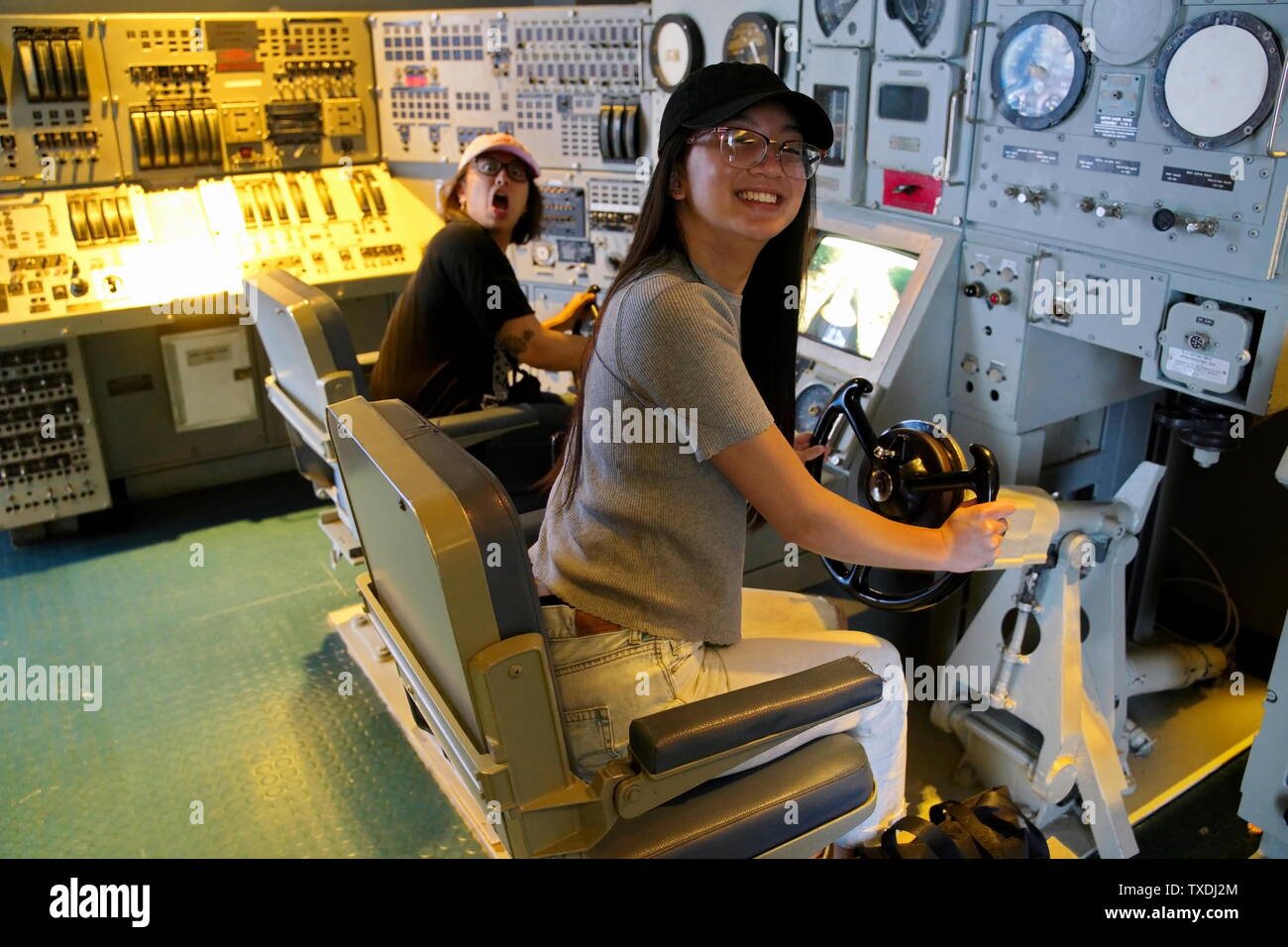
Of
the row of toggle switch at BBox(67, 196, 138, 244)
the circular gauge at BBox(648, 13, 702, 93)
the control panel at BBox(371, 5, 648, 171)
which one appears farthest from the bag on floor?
the row of toggle switch at BBox(67, 196, 138, 244)

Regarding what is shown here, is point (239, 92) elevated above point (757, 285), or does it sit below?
above

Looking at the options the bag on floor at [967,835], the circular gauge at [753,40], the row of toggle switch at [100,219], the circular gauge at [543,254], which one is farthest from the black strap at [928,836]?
the row of toggle switch at [100,219]

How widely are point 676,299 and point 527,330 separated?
1.38 m

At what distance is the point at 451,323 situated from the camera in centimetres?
278

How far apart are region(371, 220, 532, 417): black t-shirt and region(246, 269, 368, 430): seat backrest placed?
1.15 feet

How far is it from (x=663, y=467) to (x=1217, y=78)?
1.29 meters

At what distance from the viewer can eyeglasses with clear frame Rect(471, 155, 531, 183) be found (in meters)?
2.78

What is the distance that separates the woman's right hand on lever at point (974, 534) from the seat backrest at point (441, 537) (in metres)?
0.65

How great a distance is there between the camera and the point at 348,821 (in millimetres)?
2449

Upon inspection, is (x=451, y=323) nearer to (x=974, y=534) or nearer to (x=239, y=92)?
(x=974, y=534)

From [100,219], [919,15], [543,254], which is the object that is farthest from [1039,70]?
[100,219]

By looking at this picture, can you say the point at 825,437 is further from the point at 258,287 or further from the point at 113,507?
the point at 113,507

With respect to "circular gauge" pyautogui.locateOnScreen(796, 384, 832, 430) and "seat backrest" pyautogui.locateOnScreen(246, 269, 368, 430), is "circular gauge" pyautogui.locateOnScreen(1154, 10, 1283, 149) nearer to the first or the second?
"circular gauge" pyautogui.locateOnScreen(796, 384, 832, 430)

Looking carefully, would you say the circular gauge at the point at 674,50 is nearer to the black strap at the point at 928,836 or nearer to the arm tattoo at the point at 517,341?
the arm tattoo at the point at 517,341
